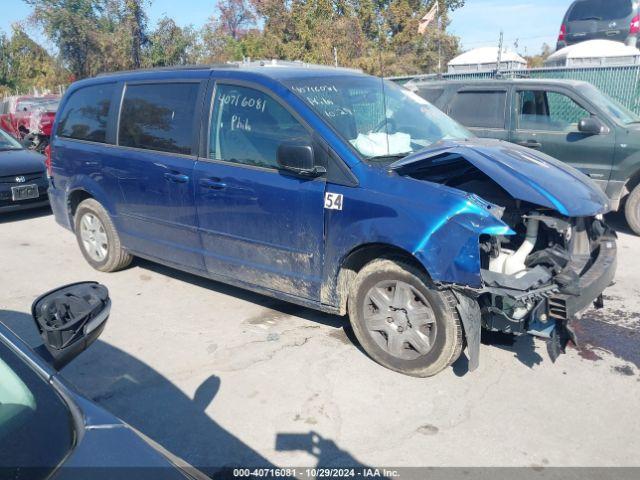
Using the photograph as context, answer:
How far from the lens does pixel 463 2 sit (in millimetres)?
25594

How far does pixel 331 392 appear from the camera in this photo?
3.61m

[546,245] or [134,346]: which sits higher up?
[546,245]

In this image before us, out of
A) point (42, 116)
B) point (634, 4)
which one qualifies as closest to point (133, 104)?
point (42, 116)

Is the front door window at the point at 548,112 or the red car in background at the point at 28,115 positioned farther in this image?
the red car in background at the point at 28,115

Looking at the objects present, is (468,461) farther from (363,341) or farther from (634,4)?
(634,4)

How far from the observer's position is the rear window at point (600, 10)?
1448 centimetres

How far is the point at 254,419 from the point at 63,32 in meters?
23.8

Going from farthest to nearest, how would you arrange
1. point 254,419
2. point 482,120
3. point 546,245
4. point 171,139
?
point 482,120 → point 171,139 → point 546,245 → point 254,419

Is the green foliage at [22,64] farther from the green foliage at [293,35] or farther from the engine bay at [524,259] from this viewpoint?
the engine bay at [524,259]

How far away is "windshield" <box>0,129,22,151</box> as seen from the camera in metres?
9.24

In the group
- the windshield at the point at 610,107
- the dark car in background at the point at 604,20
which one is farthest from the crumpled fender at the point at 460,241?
the dark car in background at the point at 604,20

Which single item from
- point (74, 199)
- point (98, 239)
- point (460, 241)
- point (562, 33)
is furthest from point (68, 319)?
point (562, 33)

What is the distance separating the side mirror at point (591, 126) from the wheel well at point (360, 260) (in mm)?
4481

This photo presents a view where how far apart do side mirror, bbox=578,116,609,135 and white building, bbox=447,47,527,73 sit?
6791mm
